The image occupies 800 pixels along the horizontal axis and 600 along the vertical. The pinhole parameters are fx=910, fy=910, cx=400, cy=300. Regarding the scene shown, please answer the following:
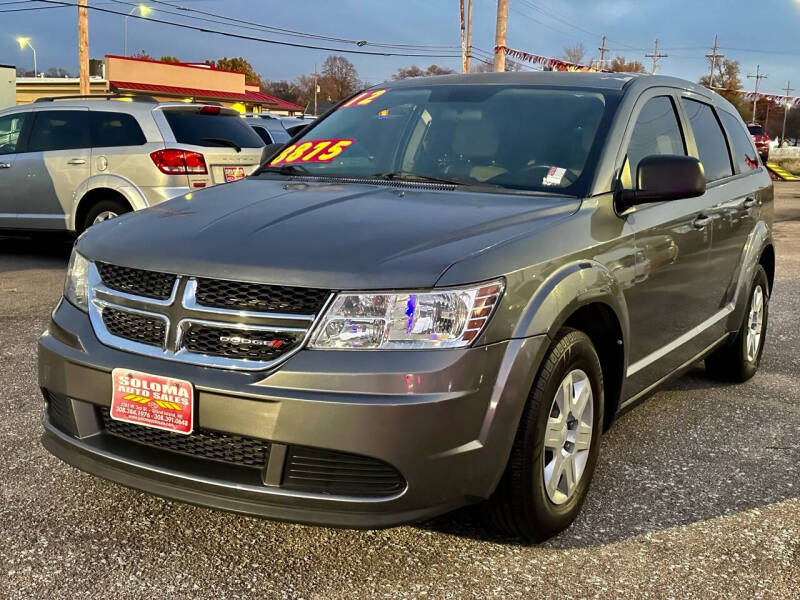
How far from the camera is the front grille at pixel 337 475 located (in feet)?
8.81

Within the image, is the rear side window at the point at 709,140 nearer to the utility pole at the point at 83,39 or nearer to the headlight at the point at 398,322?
the headlight at the point at 398,322

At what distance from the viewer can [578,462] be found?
3.34m

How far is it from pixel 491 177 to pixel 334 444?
1587mm

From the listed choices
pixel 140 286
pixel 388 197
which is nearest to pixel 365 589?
pixel 140 286

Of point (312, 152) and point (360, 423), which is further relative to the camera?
point (312, 152)

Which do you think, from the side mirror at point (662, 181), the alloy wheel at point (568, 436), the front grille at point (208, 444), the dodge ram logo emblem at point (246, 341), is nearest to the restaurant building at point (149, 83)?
the side mirror at point (662, 181)

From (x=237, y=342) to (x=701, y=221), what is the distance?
255 centimetres

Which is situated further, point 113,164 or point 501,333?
point 113,164

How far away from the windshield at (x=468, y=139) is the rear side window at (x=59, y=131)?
590cm

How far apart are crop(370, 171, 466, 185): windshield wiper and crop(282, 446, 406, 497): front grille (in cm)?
149

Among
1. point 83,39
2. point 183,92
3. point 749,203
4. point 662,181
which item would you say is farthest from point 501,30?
point 662,181

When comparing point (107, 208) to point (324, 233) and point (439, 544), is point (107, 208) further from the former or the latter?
point (439, 544)

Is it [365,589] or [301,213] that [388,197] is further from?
[365,589]

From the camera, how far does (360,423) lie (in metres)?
2.59
